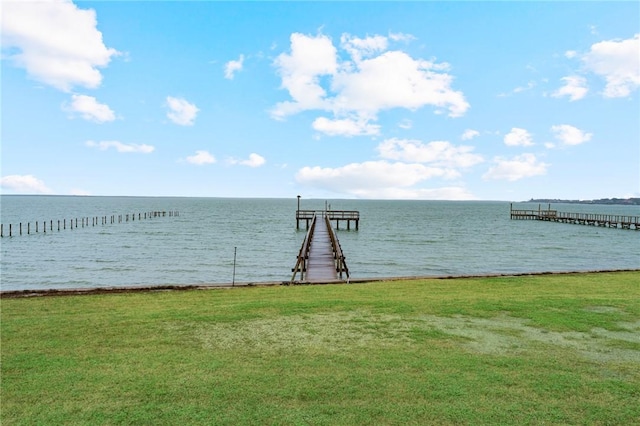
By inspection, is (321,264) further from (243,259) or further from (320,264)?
(243,259)

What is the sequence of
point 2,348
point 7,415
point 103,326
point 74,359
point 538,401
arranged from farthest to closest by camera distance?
point 103,326
point 2,348
point 74,359
point 538,401
point 7,415

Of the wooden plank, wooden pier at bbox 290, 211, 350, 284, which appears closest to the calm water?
wooden pier at bbox 290, 211, 350, 284

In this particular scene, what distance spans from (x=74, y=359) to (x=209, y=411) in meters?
2.79

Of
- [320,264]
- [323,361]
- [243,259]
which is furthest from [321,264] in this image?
[323,361]

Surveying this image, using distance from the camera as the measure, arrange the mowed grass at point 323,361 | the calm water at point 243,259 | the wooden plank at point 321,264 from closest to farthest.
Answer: the mowed grass at point 323,361 → the wooden plank at point 321,264 → the calm water at point 243,259

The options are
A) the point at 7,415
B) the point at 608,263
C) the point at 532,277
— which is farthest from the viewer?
the point at 608,263

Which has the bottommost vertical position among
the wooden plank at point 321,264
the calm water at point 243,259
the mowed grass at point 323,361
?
the calm water at point 243,259

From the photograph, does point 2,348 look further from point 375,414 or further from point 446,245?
point 446,245

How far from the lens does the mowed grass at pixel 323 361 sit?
4621mm

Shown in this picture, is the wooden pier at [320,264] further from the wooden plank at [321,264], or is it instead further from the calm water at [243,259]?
the calm water at [243,259]

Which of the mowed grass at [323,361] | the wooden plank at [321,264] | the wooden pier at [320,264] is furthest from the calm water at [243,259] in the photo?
the mowed grass at [323,361]

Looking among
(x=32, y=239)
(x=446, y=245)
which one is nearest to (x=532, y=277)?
(x=446, y=245)

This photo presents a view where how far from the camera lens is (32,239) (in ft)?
133

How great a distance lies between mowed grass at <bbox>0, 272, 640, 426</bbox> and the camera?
4621 millimetres
